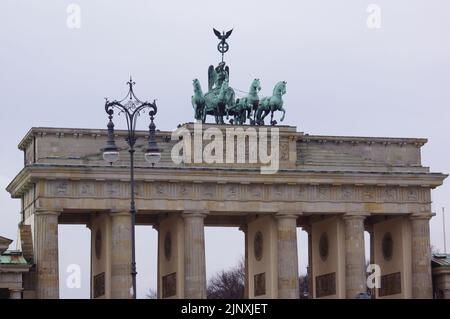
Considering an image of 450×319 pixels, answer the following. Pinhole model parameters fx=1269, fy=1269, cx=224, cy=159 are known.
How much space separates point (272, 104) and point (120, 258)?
1405 cm

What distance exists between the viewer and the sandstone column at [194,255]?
79.1 metres

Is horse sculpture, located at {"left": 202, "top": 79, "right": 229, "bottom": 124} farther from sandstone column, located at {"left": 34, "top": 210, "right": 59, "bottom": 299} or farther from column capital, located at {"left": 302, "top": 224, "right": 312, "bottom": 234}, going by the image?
column capital, located at {"left": 302, "top": 224, "right": 312, "bottom": 234}

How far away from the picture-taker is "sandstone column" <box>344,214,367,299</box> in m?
81.4

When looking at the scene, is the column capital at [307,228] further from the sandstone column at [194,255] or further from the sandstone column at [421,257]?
the sandstone column at [194,255]

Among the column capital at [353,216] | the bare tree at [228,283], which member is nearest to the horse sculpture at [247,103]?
the column capital at [353,216]

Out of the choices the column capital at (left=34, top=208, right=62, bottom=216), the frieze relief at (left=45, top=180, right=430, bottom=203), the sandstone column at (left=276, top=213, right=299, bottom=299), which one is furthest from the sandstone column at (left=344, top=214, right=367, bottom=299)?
the column capital at (left=34, top=208, right=62, bottom=216)

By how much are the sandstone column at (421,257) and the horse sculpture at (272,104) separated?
38.1 ft

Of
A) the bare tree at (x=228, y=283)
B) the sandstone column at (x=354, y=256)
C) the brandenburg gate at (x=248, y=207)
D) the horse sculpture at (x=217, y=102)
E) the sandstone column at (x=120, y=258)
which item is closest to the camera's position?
the sandstone column at (x=120, y=258)

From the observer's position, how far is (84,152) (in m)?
78.6

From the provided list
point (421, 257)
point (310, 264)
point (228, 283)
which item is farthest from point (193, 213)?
point (228, 283)

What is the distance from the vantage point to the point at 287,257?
8106 cm
